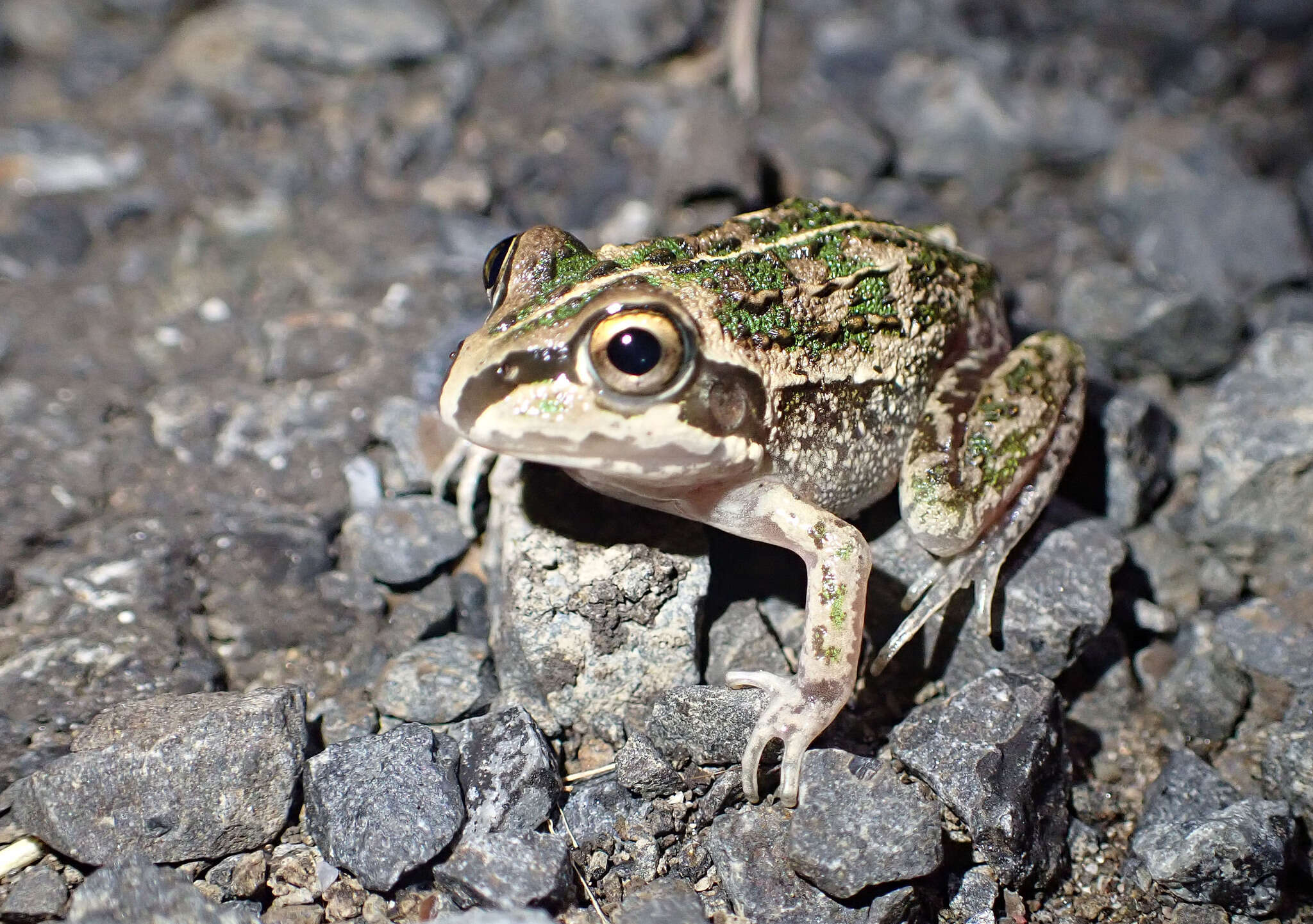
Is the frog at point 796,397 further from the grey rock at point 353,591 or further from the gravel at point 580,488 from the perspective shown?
the grey rock at point 353,591

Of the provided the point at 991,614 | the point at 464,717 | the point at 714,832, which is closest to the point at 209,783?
the point at 464,717

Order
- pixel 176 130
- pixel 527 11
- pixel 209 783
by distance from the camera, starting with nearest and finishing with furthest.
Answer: pixel 209 783 → pixel 176 130 → pixel 527 11

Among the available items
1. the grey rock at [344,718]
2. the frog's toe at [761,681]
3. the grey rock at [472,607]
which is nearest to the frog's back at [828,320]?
the frog's toe at [761,681]

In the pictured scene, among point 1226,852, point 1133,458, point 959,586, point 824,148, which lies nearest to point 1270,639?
point 1133,458

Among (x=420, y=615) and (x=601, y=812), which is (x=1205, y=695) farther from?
(x=420, y=615)

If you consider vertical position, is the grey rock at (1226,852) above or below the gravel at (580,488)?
below

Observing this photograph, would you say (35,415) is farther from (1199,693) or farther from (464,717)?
(1199,693)

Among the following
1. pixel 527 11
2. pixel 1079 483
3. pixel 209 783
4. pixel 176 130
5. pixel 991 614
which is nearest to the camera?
pixel 209 783

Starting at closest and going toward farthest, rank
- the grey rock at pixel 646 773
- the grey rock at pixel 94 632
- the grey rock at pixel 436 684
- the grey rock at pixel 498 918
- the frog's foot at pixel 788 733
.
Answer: the grey rock at pixel 498 918 < the frog's foot at pixel 788 733 < the grey rock at pixel 646 773 < the grey rock at pixel 94 632 < the grey rock at pixel 436 684
